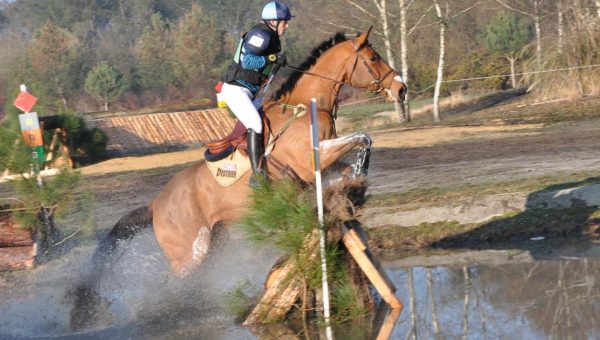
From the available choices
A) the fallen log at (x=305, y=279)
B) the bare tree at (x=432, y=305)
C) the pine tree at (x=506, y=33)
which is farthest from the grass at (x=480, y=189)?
the pine tree at (x=506, y=33)

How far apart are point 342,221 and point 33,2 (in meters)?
99.4

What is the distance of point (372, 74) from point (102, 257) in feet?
10.9

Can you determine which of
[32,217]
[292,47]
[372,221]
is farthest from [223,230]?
[292,47]

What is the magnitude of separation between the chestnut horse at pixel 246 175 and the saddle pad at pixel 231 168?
6cm

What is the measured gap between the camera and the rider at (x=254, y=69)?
8414 millimetres

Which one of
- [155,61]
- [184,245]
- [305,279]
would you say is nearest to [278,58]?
[184,245]

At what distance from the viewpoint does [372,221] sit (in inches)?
470

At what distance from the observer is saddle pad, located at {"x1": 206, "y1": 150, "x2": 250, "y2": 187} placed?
880cm

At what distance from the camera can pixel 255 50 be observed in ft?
27.6

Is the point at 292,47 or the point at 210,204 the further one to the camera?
the point at 292,47

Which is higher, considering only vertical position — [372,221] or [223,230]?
[223,230]

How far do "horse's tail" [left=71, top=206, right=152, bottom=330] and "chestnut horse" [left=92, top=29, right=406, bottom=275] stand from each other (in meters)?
0.03

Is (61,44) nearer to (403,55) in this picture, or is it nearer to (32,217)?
(403,55)

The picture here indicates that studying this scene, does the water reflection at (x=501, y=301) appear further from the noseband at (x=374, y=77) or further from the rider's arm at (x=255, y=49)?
the rider's arm at (x=255, y=49)
